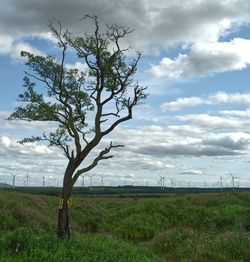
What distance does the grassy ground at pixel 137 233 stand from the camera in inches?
580

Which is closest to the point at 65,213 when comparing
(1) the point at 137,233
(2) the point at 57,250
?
(2) the point at 57,250

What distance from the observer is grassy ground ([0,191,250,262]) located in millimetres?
14727

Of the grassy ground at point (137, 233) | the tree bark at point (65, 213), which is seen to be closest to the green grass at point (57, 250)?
the grassy ground at point (137, 233)

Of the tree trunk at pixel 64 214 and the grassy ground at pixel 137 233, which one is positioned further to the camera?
the tree trunk at pixel 64 214

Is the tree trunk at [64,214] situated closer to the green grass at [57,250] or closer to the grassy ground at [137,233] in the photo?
the grassy ground at [137,233]

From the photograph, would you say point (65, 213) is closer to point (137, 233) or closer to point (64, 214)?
point (64, 214)

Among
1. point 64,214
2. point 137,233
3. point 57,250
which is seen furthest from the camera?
point 137,233

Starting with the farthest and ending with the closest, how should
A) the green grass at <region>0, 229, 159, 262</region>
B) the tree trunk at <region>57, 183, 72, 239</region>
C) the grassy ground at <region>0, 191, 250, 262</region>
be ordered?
the tree trunk at <region>57, 183, 72, 239</region>
the grassy ground at <region>0, 191, 250, 262</region>
the green grass at <region>0, 229, 159, 262</region>

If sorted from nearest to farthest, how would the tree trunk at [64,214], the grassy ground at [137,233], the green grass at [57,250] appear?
the green grass at [57,250], the grassy ground at [137,233], the tree trunk at [64,214]

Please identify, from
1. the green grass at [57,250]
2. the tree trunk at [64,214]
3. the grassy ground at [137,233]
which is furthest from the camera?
the tree trunk at [64,214]

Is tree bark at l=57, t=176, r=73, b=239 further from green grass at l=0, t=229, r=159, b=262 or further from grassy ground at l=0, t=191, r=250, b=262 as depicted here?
green grass at l=0, t=229, r=159, b=262

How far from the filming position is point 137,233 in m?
32.2

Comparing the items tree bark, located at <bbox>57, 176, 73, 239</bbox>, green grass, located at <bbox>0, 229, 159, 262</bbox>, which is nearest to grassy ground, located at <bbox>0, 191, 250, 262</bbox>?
green grass, located at <bbox>0, 229, 159, 262</bbox>

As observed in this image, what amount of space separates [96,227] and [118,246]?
62.0ft
